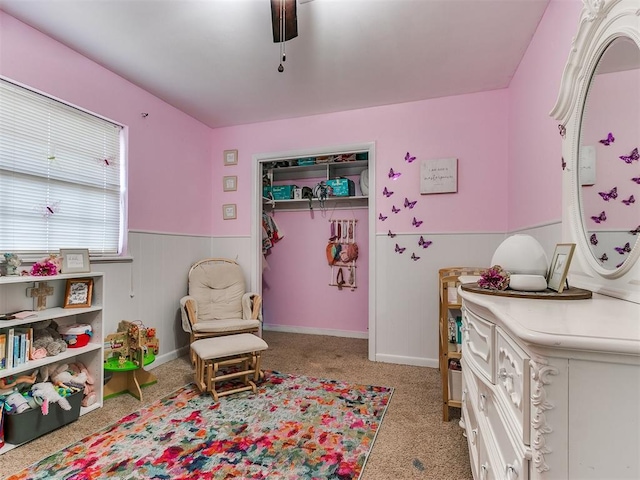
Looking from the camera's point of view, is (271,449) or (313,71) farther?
(313,71)

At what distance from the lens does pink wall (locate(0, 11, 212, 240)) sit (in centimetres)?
203

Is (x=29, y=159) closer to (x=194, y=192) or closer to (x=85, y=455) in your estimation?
(x=194, y=192)

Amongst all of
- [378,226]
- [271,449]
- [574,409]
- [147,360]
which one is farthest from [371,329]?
[574,409]

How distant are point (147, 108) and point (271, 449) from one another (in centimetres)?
290

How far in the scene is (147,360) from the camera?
2438 mm

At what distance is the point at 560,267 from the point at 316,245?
3.19 metres

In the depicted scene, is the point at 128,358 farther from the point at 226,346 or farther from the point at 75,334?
the point at 226,346

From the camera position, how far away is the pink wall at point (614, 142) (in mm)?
1005

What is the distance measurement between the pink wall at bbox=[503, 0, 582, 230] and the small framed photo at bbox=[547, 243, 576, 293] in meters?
0.56

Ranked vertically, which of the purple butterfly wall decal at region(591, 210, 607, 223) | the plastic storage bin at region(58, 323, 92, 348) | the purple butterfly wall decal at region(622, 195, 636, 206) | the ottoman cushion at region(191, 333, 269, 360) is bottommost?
the ottoman cushion at region(191, 333, 269, 360)

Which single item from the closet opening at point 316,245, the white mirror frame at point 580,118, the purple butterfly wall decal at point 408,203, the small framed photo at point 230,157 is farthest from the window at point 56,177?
the white mirror frame at point 580,118

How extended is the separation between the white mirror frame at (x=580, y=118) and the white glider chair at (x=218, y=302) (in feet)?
7.60

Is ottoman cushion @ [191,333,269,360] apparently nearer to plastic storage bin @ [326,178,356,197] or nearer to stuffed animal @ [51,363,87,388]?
Result: stuffed animal @ [51,363,87,388]

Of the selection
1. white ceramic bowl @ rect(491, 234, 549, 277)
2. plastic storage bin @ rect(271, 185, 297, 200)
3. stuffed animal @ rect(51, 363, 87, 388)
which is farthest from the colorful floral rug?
plastic storage bin @ rect(271, 185, 297, 200)
